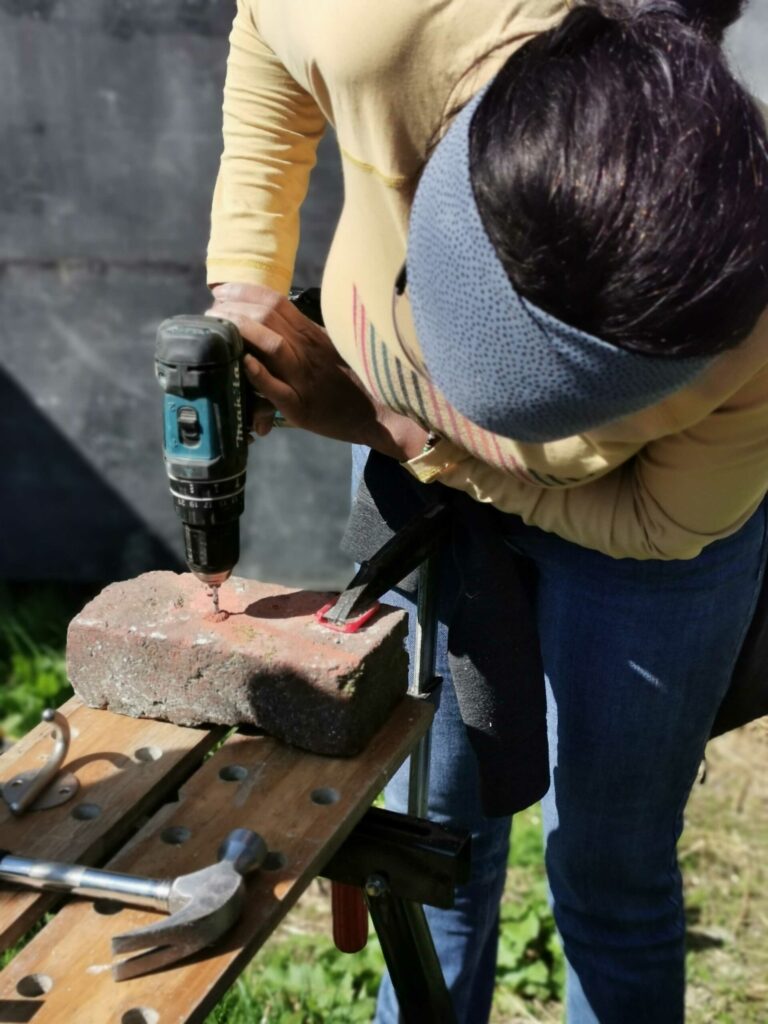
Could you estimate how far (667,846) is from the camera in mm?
1750

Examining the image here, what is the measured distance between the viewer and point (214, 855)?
1305 millimetres

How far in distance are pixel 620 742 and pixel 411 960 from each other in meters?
0.41

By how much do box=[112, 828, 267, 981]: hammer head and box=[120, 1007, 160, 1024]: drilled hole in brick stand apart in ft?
0.13

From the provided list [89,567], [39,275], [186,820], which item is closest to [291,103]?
[186,820]

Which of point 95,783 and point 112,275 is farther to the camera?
point 112,275

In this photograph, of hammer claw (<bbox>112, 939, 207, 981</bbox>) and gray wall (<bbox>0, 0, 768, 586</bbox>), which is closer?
hammer claw (<bbox>112, 939, 207, 981</bbox>)

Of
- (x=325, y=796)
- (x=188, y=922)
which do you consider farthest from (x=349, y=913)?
(x=188, y=922)

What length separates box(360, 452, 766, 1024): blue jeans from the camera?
160 centimetres

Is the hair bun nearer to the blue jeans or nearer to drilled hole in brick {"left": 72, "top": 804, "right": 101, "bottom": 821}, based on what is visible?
the blue jeans

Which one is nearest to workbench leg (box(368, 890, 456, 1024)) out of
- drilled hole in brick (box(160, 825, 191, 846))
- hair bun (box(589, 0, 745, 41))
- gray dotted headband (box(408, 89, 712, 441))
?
drilled hole in brick (box(160, 825, 191, 846))

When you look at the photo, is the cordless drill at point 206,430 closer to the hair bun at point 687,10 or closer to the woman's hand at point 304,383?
the woman's hand at point 304,383

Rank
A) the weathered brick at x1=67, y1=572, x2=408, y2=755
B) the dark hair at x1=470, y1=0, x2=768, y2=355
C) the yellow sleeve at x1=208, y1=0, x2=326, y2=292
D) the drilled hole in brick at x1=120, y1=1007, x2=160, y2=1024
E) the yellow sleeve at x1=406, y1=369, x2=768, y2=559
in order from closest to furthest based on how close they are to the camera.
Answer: the dark hair at x1=470, y1=0, x2=768, y2=355 → the drilled hole in brick at x1=120, y1=1007, x2=160, y2=1024 → the yellow sleeve at x1=406, y1=369, x2=768, y2=559 → the weathered brick at x1=67, y1=572, x2=408, y2=755 → the yellow sleeve at x1=208, y1=0, x2=326, y2=292

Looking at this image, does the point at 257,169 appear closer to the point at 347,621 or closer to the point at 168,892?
the point at 347,621

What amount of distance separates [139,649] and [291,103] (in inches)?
31.4
